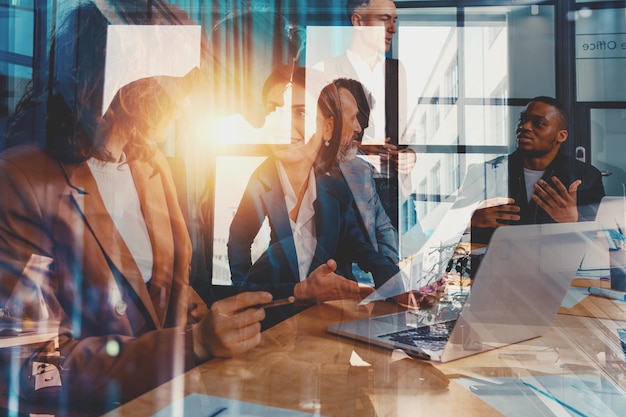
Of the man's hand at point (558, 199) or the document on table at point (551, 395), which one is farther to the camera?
the man's hand at point (558, 199)

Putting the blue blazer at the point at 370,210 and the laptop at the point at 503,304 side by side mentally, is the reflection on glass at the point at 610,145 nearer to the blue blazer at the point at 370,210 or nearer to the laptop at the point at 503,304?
the laptop at the point at 503,304

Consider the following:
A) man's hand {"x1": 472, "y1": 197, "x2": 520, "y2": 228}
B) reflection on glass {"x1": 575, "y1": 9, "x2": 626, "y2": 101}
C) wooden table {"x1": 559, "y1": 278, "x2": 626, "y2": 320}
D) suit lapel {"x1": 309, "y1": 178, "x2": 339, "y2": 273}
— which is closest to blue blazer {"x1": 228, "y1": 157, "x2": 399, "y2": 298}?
suit lapel {"x1": 309, "y1": 178, "x2": 339, "y2": 273}

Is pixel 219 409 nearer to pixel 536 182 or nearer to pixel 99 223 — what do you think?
pixel 99 223

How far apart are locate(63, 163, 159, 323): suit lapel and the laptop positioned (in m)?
0.67

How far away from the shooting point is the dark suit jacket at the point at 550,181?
1.43m

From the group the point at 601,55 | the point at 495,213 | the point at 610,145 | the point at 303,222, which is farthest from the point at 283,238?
the point at 601,55

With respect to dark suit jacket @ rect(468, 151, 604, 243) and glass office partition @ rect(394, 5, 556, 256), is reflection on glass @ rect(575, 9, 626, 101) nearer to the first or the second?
glass office partition @ rect(394, 5, 556, 256)

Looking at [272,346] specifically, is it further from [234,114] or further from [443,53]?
[443,53]

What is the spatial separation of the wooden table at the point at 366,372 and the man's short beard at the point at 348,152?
556 mm

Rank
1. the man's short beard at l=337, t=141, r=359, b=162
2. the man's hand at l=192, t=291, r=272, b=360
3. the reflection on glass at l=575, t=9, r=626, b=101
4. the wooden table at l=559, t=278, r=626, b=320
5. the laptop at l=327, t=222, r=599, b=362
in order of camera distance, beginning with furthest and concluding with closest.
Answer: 1. the man's short beard at l=337, t=141, r=359, b=162
2. the reflection on glass at l=575, t=9, r=626, b=101
3. the wooden table at l=559, t=278, r=626, b=320
4. the man's hand at l=192, t=291, r=272, b=360
5. the laptop at l=327, t=222, r=599, b=362

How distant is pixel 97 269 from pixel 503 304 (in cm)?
119

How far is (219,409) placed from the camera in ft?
2.48

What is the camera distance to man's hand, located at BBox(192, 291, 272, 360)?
115 cm

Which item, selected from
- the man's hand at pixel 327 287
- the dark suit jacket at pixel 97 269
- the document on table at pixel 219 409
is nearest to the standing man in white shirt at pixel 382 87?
the man's hand at pixel 327 287
